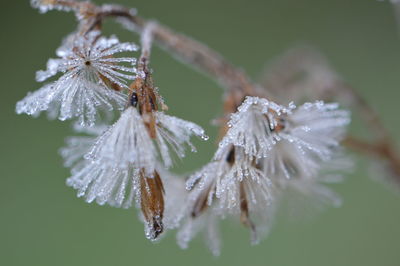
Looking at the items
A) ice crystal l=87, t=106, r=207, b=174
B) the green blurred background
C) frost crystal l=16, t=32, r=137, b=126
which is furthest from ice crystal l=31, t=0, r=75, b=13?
the green blurred background

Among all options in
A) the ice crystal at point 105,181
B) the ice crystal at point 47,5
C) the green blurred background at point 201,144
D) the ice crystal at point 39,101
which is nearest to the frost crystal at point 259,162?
the ice crystal at point 105,181

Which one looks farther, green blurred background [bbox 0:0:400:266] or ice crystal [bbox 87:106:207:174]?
green blurred background [bbox 0:0:400:266]

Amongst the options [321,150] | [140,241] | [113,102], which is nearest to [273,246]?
[140,241]

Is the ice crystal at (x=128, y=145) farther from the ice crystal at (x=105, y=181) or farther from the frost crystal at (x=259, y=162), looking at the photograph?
the frost crystal at (x=259, y=162)

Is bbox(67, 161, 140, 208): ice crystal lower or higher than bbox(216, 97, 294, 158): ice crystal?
lower

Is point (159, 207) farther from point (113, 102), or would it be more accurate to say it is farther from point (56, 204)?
point (56, 204)

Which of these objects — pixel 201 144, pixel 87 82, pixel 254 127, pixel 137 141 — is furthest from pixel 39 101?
pixel 201 144

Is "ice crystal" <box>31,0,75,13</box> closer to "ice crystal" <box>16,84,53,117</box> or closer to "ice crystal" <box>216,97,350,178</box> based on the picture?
"ice crystal" <box>16,84,53,117</box>
